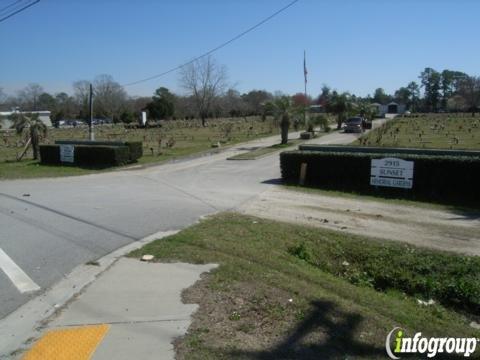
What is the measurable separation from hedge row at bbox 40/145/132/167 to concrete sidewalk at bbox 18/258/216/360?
1752 cm

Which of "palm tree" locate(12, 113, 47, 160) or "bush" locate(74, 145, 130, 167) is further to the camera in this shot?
"palm tree" locate(12, 113, 47, 160)

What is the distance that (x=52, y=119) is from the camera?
96.7m

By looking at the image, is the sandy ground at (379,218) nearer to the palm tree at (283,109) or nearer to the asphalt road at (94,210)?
the asphalt road at (94,210)

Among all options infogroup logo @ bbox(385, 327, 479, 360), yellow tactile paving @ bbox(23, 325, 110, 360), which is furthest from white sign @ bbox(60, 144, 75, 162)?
infogroup logo @ bbox(385, 327, 479, 360)

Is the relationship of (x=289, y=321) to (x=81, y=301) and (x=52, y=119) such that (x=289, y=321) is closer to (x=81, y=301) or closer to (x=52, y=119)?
(x=81, y=301)

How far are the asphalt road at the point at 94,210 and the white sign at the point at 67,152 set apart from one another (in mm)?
4516

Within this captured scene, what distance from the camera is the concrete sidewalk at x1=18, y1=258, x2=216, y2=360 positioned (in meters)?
4.47

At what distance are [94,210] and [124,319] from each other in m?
7.62

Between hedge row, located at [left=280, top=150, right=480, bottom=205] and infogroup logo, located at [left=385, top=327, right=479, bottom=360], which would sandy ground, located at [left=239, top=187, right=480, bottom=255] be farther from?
infogroup logo, located at [left=385, top=327, right=479, bottom=360]

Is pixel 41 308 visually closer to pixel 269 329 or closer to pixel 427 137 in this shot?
pixel 269 329

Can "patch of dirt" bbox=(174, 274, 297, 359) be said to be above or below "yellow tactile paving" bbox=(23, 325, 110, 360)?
above

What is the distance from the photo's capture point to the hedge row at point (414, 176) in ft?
45.4

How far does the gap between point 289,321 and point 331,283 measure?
5.38ft

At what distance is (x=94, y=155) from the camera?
951 inches
